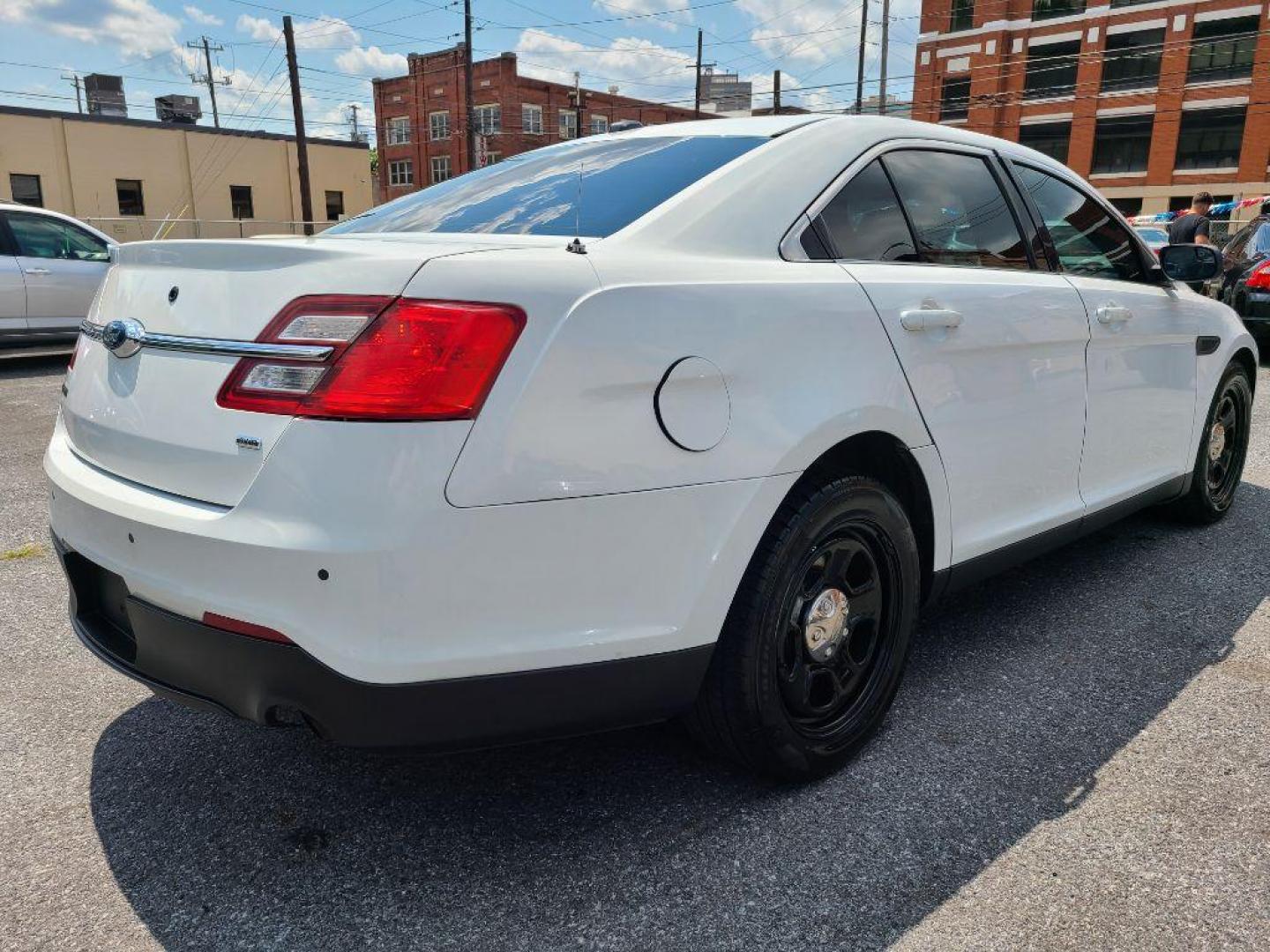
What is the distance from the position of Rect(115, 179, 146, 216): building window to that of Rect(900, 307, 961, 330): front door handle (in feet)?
138

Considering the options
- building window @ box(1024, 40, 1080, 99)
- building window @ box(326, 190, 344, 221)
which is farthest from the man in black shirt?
building window @ box(1024, 40, 1080, 99)

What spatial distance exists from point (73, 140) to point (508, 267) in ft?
137

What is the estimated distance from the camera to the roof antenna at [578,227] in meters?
1.97

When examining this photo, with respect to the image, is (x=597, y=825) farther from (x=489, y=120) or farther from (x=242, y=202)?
(x=489, y=120)

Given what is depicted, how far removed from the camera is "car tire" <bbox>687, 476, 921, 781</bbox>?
A: 85.4 inches

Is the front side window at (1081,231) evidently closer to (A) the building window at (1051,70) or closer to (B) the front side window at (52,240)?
(B) the front side window at (52,240)

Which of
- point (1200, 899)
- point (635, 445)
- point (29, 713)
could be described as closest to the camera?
point (635, 445)

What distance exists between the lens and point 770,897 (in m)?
2.01

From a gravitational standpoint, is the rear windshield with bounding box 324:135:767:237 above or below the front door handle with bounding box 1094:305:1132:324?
above

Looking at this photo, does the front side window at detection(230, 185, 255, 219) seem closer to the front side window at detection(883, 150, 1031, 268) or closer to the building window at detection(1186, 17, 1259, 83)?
the building window at detection(1186, 17, 1259, 83)

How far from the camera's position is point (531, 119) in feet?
182

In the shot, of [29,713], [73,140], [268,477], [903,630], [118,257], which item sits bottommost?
[29,713]

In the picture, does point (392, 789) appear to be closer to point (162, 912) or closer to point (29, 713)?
point (162, 912)

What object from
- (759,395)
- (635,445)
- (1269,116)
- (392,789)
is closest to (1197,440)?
(759,395)
